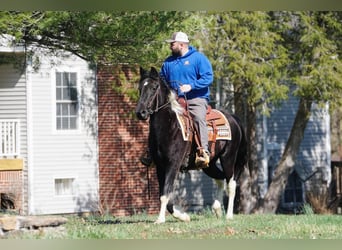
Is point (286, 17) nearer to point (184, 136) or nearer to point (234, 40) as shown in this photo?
point (234, 40)

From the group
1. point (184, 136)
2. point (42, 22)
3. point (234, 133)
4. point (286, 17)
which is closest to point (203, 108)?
point (184, 136)

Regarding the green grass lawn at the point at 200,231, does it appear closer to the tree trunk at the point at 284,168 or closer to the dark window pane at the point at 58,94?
the dark window pane at the point at 58,94

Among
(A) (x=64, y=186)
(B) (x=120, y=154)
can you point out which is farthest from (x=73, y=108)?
(A) (x=64, y=186)

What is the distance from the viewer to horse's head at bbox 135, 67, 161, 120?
11016 mm

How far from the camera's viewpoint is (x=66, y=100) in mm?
23109

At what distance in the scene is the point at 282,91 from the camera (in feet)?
72.7

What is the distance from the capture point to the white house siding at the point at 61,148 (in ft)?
74.1

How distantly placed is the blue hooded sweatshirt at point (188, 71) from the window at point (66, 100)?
459 inches

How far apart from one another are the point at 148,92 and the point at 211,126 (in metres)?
1.64

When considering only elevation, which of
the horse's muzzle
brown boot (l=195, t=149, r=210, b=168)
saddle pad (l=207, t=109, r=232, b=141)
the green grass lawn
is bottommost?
the green grass lawn

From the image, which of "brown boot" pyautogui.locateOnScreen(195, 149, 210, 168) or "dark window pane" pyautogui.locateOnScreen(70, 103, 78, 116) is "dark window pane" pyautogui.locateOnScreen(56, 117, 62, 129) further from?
"brown boot" pyautogui.locateOnScreen(195, 149, 210, 168)

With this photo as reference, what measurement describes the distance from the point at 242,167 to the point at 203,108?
7.49 feet

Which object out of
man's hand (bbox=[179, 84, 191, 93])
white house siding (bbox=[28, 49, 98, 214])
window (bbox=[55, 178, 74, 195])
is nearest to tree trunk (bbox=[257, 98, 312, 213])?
white house siding (bbox=[28, 49, 98, 214])

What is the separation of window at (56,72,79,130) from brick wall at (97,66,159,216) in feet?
2.30
